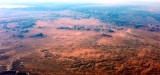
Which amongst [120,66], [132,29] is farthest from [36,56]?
[132,29]

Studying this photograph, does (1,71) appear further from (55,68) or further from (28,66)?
(55,68)

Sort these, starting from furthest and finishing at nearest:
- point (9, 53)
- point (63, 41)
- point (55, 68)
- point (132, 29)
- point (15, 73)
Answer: point (132, 29) → point (63, 41) → point (9, 53) → point (55, 68) → point (15, 73)

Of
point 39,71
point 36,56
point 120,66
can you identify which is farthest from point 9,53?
point 120,66

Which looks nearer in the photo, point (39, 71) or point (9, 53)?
point (39, 71)

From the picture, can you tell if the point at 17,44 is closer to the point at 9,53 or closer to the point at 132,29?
the point at 9,53

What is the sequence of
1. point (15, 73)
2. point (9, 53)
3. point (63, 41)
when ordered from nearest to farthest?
point (15, 73)
point (9, 53)
point (63, 41)

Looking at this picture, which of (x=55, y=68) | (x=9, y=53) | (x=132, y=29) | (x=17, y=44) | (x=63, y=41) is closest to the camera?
(x=55, y=68)

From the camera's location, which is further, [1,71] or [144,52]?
[144,52]

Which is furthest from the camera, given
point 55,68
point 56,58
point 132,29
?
point 132,29
